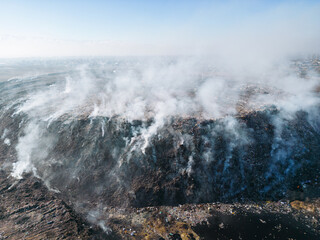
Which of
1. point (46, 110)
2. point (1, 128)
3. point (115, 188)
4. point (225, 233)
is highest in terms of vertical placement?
point (46, 110)

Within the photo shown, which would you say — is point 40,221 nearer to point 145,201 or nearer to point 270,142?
point 145,201

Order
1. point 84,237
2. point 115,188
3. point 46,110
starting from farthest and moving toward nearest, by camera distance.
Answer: point 46,110 < point 115,188 < point 84,237

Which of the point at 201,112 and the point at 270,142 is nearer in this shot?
the point at 270,142

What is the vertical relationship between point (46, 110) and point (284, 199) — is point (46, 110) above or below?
above

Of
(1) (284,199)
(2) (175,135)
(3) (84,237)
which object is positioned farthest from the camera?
(2) (175,135)

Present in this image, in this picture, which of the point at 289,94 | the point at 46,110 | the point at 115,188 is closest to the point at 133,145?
the point at 115,188

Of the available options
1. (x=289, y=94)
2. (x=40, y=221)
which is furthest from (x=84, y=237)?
(x=289, y=94)

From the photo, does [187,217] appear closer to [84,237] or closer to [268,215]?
[268,215]
